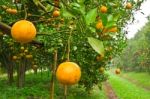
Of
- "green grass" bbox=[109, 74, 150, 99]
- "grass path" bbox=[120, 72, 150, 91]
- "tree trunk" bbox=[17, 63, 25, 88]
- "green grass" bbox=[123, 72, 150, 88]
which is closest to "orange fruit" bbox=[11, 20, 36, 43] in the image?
"tree trunk" bbox=[17, 63, 25, 88]

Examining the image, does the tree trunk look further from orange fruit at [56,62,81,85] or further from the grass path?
orange fruit at [56,62,81,85]

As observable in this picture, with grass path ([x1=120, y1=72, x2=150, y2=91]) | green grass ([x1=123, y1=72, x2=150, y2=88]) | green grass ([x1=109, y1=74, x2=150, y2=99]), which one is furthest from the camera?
green grass ([x1=123, y1=72, x2=150, y2=88])

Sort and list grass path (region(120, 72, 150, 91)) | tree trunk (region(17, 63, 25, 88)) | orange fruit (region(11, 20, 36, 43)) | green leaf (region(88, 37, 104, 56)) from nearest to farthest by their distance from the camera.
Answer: green leaf (region(88, 37, 104, 56)) < orange fruit (region(11, 20, 36, 43)) < tree trunk (region(17, 63, 25, 88)) < grass path (region(120, 72, 150, 91))

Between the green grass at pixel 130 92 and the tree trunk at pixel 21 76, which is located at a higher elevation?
the tree trunk at pixel 21 76

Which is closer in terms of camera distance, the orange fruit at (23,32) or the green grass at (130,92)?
the orange fruit at (23,32)

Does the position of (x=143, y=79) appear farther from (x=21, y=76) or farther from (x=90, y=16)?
(x=90, y=16)

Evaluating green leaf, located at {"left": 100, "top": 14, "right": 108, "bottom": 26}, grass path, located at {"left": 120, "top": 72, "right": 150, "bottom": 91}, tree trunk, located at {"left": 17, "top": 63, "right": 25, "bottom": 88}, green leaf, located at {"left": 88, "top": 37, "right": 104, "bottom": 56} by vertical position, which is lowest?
grass path, located at {"left": 120, "top": 72, "right": 150, "bottom": 91}

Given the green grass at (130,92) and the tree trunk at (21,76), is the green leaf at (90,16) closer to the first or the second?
the tree trunk at (21,76)

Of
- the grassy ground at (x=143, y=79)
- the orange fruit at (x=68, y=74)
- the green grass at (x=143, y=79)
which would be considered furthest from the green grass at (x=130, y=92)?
the orange fruit at (x=68, y=74)

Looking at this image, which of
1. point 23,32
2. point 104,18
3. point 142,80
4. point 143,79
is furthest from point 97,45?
point 143,79

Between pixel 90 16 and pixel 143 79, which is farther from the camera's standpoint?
pixel 143 79

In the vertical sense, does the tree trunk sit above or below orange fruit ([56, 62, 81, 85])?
below

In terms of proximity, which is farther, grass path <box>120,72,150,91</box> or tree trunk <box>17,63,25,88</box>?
grass path <box>120,72,150,91</box>

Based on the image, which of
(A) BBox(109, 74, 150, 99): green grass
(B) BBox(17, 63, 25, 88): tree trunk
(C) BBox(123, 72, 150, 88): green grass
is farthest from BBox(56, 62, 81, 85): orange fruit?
(C) BBox(123, 72, 150, 88): green grass
